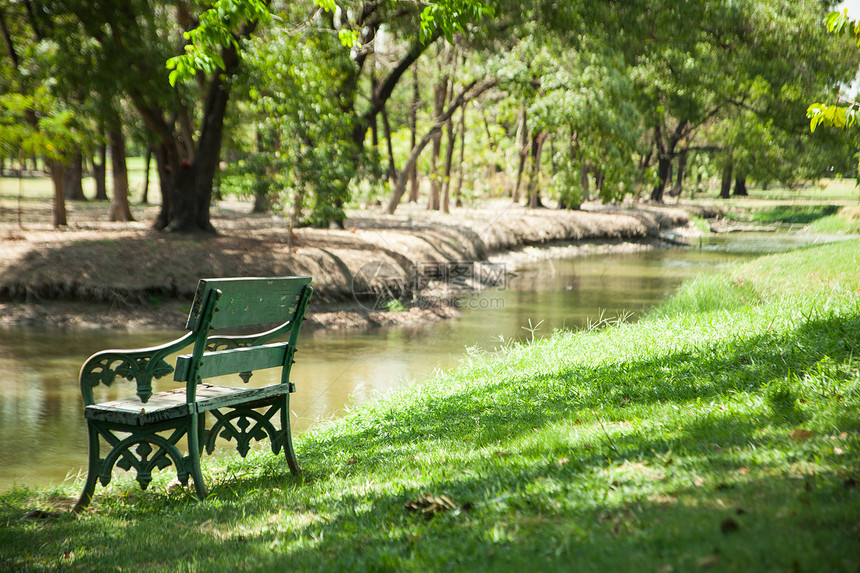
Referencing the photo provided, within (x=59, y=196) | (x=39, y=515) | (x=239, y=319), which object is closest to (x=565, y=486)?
→ (x=239, y=319)

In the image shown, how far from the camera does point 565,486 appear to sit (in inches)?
127

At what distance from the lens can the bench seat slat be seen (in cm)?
410

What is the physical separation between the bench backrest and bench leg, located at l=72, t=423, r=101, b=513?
2.15 ft

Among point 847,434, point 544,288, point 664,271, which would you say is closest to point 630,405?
point 847,434

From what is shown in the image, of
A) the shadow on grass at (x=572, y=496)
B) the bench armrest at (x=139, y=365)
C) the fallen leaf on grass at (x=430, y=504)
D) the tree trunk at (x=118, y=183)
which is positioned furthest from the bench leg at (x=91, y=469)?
the tree trunk at (x=118, y=183)

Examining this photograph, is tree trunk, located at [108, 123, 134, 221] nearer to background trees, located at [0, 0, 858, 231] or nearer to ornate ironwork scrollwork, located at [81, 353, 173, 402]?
background trees, located at [0, 0, 858, 231]

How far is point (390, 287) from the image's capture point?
15328 millimetres

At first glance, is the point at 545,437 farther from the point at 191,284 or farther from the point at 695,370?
the point at 191,284

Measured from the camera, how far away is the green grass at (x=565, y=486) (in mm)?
2561

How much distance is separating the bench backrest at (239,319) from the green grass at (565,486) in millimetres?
799

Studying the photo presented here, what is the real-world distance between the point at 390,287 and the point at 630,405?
10.8 meters

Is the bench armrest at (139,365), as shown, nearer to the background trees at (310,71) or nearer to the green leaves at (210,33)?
the green leaves at (210,33)

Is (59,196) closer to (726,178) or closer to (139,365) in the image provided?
(139,365)

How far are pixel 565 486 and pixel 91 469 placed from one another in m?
2.94
